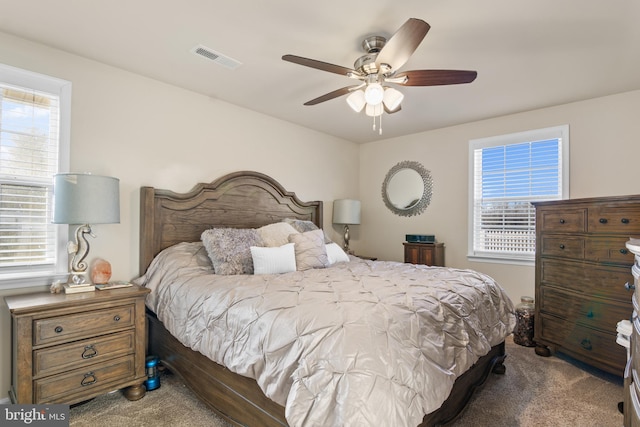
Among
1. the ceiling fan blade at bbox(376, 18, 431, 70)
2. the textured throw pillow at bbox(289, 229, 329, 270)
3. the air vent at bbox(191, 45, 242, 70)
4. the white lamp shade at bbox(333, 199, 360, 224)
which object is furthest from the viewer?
the white lamp shade at bbox(333, 199, 360, 224)

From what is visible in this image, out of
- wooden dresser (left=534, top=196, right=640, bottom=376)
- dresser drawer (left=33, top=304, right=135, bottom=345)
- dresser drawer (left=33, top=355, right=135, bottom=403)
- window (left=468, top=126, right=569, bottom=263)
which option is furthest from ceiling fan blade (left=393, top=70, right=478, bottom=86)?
dresser drawer (left=33, top=355, right=135, bottom=403)

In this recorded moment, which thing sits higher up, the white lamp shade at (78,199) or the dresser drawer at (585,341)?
the white lamp shade at (78,199)

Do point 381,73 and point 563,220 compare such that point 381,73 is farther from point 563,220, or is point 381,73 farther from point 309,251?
point 563,220

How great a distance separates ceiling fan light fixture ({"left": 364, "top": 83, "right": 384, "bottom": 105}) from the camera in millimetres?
2117

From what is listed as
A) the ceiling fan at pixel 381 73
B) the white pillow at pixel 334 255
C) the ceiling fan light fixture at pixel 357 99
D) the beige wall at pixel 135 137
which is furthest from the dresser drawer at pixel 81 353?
the ceiling fan light fixture at pixel 357 99

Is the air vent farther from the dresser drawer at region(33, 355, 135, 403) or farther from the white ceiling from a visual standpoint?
the dresser drawer at region(33, 355, 135, 403)

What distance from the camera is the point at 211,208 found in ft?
10.6

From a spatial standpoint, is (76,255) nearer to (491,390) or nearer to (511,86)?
(491,390)

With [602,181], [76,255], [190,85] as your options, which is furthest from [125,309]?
[602,181]

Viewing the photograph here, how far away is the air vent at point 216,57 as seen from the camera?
2367 millimetres

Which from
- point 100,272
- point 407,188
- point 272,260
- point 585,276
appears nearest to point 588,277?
point 585,276

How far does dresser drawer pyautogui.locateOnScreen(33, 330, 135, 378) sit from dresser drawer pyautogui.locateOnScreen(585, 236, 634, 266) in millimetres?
3656

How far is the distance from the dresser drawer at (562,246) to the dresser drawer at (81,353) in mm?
3585

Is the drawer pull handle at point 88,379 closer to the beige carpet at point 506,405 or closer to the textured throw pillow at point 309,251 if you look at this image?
the beige carpet at point 506,405
